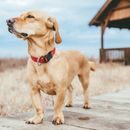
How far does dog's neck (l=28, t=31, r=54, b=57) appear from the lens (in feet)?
13.1

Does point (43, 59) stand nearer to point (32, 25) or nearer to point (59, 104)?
point (32, 25)

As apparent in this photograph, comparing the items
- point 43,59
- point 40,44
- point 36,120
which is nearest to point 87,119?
point 36,120

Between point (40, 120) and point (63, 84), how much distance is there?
52 centimetres

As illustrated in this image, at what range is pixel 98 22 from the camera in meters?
24.0

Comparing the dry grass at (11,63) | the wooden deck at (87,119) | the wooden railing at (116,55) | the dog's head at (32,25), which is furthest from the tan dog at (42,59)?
the wooden railing at (116,55)

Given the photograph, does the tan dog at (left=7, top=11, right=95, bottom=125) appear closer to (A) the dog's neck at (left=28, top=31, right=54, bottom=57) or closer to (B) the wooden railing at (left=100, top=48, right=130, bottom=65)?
(A) the dog's neck at (left=28, top=31, right=54, bottom=57)

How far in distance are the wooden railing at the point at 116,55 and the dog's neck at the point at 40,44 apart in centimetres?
1805

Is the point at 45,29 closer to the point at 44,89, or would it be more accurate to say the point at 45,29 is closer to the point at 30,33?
the point at 30,33

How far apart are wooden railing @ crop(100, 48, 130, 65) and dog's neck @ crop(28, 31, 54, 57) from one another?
18052 mm

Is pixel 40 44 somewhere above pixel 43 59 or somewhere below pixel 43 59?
above

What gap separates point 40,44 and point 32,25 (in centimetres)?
24

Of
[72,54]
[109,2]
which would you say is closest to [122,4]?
[109,2]

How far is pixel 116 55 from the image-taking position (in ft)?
75.0

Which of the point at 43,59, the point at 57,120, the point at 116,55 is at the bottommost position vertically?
the point at 116,55
